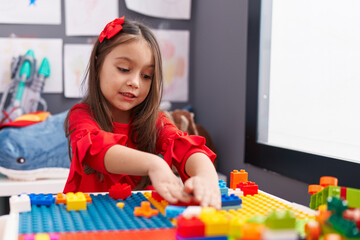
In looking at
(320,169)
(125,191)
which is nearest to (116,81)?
(125,191)

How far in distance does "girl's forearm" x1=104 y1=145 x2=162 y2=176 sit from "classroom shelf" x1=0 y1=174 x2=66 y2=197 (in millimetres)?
803

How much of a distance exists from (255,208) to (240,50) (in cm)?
101

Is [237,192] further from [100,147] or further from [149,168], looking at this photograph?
[100,147]

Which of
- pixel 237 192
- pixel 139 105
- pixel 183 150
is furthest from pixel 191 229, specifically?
pixel 139 105

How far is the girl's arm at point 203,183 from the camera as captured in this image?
622mm

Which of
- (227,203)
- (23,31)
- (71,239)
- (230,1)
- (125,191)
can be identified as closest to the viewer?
(71,239)

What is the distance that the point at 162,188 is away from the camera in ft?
2.19

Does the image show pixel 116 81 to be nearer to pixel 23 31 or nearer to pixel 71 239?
pixel 71 239

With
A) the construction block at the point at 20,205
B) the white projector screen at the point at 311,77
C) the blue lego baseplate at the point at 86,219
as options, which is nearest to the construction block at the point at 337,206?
the blue lego baseplate at the point at 86,219

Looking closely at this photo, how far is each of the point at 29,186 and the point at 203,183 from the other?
3.36ft

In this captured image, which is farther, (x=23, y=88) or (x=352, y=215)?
(x=23, y=88)

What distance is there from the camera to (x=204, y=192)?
63 centimetres

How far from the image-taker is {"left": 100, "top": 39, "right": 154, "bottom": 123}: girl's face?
0.98 meters

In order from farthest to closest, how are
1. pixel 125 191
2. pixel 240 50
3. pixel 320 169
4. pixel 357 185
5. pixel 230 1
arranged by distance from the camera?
pixel 230 1 < pixel 240 50 < pixel 320 169 < pixel 357 185 < pixel 125 191
